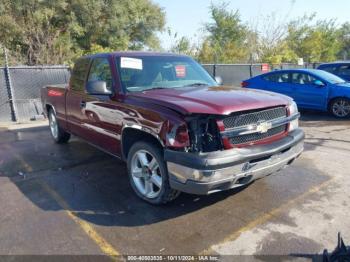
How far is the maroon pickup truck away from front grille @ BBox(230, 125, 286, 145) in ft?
0.04

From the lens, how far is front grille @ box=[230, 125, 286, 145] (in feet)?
11.1

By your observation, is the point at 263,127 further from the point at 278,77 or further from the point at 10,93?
the point at 10,93

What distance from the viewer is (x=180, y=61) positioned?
503 centimetres

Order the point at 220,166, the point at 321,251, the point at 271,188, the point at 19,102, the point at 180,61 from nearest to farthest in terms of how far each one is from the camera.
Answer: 1. the point at 321,251
2. the point at 220,166
3. the point at 271,188
4. the point at 180,61
5. the point at 19,102

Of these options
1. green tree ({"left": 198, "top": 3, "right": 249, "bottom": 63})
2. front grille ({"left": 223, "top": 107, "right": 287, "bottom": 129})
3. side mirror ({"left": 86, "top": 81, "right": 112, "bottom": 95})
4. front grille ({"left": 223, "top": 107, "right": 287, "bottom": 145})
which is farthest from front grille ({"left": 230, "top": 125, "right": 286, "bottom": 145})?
green tree ({"left": 198, "top": 3, "right": 249, "bottom": 63})

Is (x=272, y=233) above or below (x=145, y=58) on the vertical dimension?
below

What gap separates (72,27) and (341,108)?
635 inches

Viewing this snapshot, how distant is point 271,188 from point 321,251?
1.46m

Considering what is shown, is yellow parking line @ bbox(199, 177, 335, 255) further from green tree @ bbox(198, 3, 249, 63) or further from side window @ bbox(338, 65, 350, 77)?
green tree @ bbox(198, 3, 249, 63)

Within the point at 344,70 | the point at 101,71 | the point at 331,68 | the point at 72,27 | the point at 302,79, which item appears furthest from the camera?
the point at 72,27

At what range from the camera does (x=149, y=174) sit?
3.88m

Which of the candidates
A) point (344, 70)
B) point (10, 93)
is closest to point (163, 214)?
point (10, 93)

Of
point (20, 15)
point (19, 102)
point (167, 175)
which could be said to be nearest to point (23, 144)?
point (19, 102)

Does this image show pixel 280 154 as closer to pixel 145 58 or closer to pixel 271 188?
pixel 271 188
